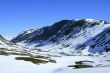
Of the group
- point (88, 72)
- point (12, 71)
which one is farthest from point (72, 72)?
point (12, 71)

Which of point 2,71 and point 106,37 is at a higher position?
point 106,37

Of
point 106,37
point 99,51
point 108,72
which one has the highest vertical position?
point 106,37

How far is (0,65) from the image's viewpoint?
50.8 m

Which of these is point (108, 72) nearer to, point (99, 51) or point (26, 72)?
point (26, 72)

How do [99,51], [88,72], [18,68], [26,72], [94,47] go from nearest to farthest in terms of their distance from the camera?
1. [88,72]
2. [26,72]
3. [18,68]
4. [99,51]
5. [94,47]

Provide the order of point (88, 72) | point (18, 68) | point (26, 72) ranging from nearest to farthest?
point (88, 72) → point (26, 72) → point (18, 68)

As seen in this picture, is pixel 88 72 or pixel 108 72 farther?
pixel 88 72

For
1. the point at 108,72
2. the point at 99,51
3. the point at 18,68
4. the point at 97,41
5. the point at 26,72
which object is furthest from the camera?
the point at 97,41

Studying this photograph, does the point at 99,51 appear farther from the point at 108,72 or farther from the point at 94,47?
the point at 108,72

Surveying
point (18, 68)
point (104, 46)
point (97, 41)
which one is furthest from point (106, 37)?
point (18, 68)

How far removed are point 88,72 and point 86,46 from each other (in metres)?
160

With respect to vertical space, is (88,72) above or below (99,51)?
below

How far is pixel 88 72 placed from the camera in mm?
38188

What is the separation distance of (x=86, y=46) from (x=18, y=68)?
493 ft
